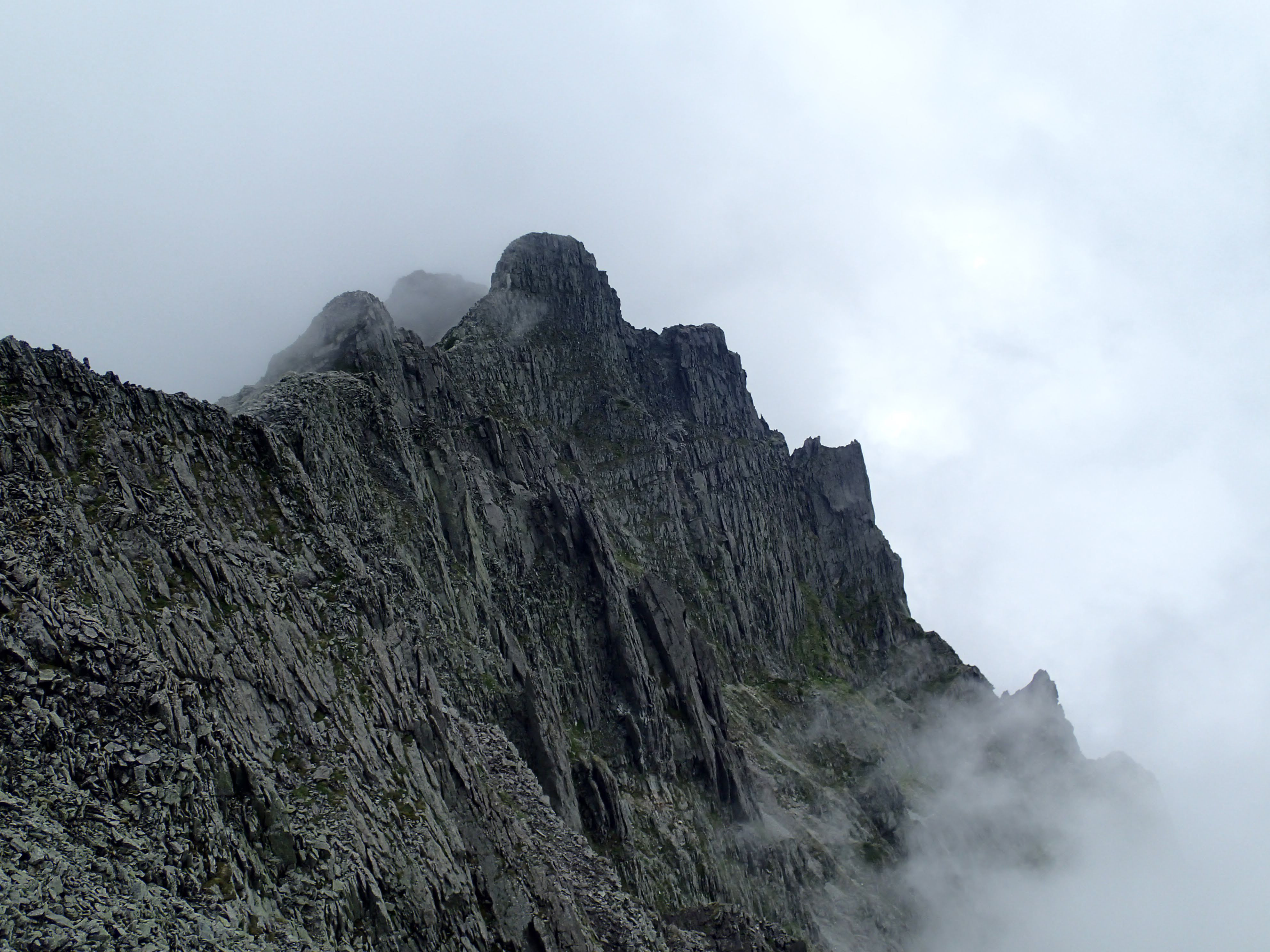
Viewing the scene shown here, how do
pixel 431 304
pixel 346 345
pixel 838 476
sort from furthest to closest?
pixel 431 304, pixel 838 476, pixel 346 345

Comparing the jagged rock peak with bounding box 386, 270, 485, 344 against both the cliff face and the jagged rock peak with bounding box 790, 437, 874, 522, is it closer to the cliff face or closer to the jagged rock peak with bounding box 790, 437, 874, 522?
the cliff face

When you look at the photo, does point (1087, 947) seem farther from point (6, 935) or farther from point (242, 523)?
point (6, 935)

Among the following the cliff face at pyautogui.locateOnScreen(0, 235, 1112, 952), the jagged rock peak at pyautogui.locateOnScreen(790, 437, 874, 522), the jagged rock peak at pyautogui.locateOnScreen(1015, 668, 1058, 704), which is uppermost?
the jagged rock peak at pyautogui.locateOnScreen(790, 437, 874, 522)

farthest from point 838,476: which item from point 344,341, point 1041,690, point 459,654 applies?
point 459,654

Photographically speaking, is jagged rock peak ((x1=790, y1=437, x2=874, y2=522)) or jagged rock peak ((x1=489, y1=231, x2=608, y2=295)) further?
jagged rock peak ((x1=790, y1=437, x2=874, y2=522))

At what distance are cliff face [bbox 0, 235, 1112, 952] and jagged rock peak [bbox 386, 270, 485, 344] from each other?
28.6 meters

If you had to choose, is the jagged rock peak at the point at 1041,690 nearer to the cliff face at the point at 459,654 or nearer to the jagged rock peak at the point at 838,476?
the cliff face at the point at 459,654

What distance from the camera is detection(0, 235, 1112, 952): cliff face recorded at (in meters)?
30.5

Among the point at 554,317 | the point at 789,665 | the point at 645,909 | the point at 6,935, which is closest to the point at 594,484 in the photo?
the point at 554,317

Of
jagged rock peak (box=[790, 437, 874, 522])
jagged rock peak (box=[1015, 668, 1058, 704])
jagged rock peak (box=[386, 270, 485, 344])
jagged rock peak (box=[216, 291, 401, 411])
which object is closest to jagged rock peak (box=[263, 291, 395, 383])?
jagged rock peak (box=[216, 291, 401, 411])

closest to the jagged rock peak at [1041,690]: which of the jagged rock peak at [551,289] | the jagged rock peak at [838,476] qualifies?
the jagged rock peak at [838,476]

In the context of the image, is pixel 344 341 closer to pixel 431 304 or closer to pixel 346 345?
pixel 346 345

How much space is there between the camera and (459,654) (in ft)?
248

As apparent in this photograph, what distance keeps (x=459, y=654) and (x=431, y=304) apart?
5069 inches
